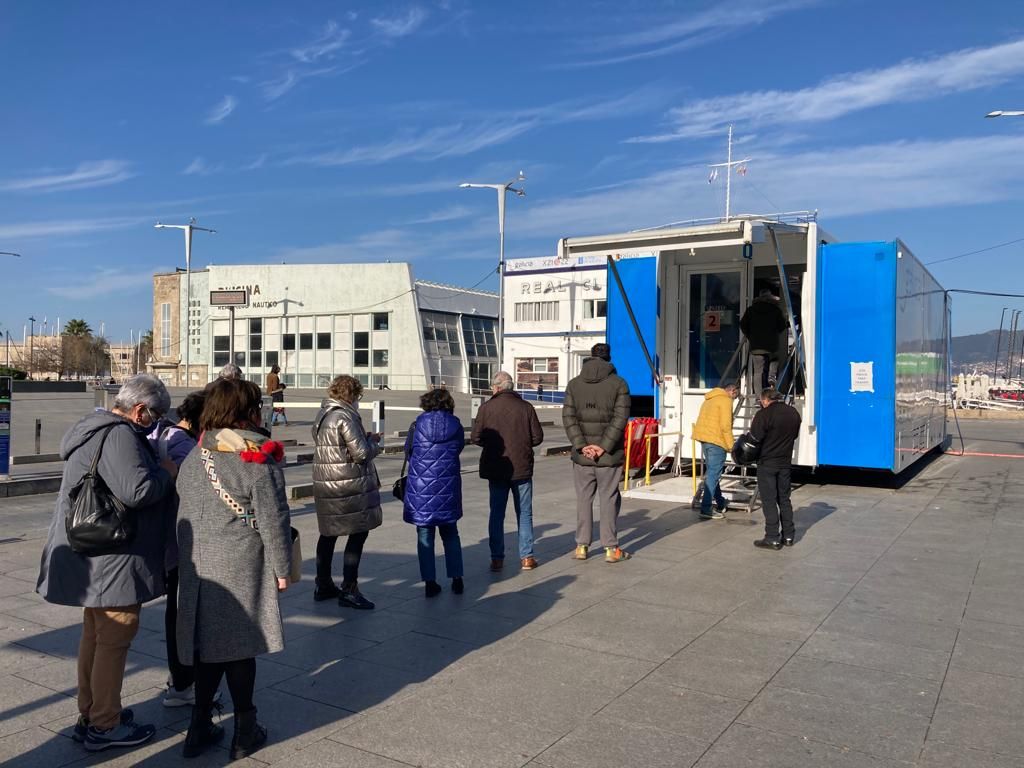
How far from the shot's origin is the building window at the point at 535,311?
4962 cm

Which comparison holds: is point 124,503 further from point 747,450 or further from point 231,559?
point 747,450

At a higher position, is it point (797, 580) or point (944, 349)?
point (944, 349)

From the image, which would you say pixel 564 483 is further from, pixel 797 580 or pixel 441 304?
pixel 441 304

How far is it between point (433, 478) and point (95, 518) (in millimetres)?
3125

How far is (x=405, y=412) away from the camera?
33.0 m

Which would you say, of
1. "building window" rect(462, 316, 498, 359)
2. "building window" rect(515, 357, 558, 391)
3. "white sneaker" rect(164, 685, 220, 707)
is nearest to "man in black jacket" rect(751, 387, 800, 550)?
"white sneaker" rect(164, 685, 220, 707)

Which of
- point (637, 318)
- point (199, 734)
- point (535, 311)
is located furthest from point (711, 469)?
point (535, 311)

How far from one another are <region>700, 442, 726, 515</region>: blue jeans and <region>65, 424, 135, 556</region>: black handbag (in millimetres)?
7161

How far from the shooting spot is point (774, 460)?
8.47 m

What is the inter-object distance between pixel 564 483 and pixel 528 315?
1473 inches

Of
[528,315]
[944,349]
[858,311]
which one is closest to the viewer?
[858,311]

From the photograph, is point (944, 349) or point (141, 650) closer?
point (141, 650)

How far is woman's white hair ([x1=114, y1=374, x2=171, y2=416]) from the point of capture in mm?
3943

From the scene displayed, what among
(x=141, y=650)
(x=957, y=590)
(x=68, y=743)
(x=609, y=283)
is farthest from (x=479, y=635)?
(x=609, y=283)
